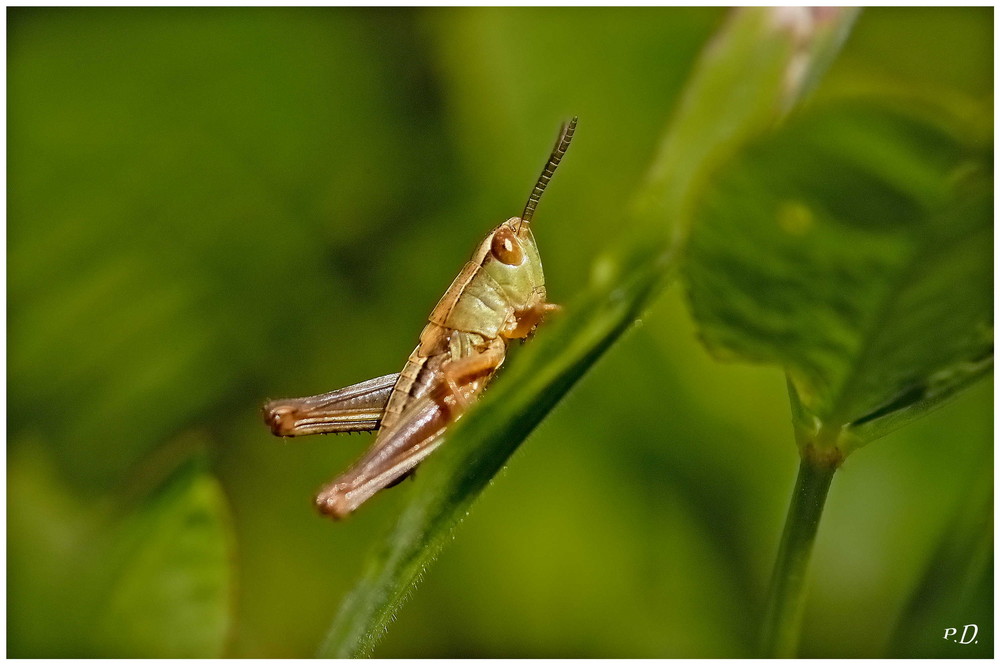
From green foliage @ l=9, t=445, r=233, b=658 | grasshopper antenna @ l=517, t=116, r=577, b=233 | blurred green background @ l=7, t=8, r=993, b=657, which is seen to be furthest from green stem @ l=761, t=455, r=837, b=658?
grasshopper antenna @ l=517, t=116, r=577, b=233

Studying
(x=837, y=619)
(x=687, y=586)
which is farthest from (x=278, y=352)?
(x=837, y=619)

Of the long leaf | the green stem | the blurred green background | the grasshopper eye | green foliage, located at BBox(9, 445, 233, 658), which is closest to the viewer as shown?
the long leaf

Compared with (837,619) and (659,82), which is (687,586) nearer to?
(837,619)

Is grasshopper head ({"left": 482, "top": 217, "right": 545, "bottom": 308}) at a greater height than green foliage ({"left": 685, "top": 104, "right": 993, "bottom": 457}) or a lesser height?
lesser

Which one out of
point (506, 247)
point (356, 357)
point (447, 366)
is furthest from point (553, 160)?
point (356, 357)

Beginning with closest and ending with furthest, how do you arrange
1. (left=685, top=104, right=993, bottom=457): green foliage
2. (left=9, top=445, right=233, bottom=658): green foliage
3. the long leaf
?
(left=685, top=104, right=993, bottom=457): green foliage
the long leaf
(left=9, top=445, right=233, bottom=658): green foliage

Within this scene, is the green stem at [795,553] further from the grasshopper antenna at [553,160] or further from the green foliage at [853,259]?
the grasshopper antenna at [553,160]

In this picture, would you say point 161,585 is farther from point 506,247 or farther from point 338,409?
point 506,247

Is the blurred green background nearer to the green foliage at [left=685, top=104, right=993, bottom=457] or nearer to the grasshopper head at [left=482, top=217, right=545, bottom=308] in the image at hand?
the grasshopper head at [left=482, top=217, right=545, bottom=308]
